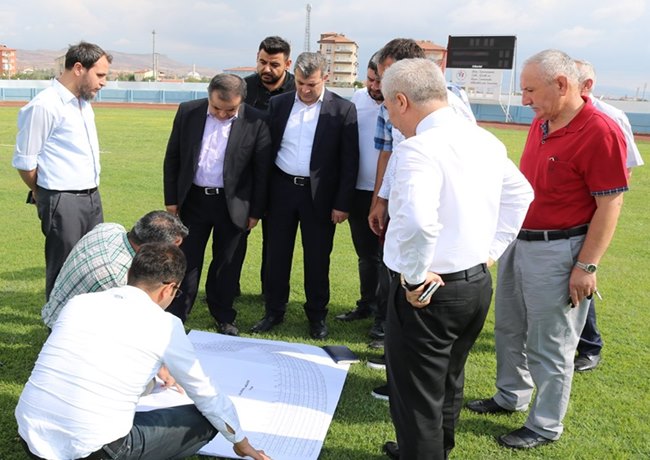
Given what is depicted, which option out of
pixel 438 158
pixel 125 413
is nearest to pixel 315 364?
pixel 125 413

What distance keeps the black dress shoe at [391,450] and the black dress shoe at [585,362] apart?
5.34ft

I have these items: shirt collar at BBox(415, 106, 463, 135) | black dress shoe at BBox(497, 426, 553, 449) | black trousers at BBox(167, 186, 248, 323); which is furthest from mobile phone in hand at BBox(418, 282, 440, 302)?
black trousers at BBox(167, 186, 248, 323)

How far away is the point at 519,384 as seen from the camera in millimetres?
3326

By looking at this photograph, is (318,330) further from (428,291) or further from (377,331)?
(428,291)

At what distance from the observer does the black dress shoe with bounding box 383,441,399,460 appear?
→ 2.89 metres

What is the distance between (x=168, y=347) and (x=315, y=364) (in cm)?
176

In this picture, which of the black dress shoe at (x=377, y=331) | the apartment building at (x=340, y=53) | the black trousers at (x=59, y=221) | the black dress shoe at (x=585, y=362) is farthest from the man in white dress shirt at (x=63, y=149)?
the apartment building at (x=340, y=53)

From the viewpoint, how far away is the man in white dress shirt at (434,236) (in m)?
2.12

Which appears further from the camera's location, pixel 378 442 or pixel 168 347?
pixel 378 442

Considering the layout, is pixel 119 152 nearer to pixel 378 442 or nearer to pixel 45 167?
pixel 45 167

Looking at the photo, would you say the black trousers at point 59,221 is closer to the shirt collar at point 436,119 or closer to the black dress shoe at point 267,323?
the black dress shoe at point 267,323

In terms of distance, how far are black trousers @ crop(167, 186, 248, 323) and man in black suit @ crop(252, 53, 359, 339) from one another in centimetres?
27

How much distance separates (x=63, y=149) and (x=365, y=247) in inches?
87.5

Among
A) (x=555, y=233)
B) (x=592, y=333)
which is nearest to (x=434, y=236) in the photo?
(x=555, y=233)
